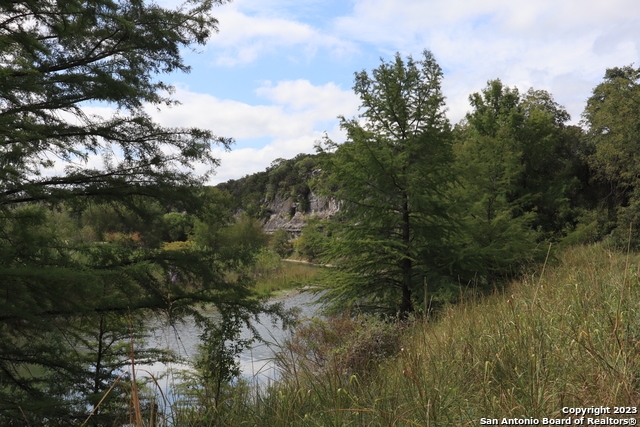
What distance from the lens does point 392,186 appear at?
8.80 metres

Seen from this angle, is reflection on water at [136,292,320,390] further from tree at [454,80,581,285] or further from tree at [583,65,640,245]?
tree at [583,65,640,245]

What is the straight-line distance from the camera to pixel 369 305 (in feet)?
31.5

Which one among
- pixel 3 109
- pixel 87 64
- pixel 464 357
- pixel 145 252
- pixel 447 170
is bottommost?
pixel 464 357

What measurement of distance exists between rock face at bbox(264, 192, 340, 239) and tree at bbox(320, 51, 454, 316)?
4337 cm

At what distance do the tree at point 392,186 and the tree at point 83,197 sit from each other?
8.92ft

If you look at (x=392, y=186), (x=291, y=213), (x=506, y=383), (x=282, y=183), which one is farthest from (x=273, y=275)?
(x=282, y=183)

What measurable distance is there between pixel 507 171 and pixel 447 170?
18.3 feet

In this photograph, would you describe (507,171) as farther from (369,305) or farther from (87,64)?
(87,64)

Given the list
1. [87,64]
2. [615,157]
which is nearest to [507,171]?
[615,157]

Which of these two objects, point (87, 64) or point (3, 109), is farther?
point (87, 64)

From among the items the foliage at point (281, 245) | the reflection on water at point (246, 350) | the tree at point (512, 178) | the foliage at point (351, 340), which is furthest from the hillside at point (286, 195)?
the foliage at point (351, 340)

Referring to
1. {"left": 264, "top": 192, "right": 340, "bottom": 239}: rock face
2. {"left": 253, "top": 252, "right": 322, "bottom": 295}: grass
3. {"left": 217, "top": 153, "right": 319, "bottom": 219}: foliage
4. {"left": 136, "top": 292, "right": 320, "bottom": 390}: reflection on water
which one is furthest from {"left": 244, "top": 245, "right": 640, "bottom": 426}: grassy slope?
{"left": 217, "top": 153, "right": 319, "bottom": 219}: foliage

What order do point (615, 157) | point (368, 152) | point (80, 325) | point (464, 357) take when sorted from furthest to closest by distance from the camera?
1. point (615, 157)
2. point (368, 152)
3. point (80, 325)
4. point (464, 357)

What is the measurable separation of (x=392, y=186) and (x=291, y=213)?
54.6 meters
